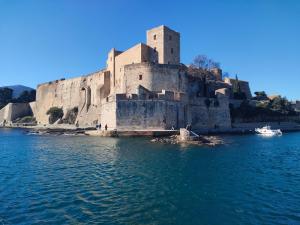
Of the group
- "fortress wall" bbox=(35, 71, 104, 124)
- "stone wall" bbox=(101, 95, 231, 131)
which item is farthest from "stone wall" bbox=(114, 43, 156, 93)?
"fortress wall" bbox=(35, 71, 104, 124)

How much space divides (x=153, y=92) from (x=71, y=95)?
72.9 feet

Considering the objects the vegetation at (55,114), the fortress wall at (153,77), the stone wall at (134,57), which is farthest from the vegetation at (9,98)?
the fortress wall at (153,77)

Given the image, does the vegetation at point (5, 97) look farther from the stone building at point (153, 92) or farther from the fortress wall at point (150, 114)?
the fortress wall at point (150, 114)

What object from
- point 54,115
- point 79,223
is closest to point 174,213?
point 79,223

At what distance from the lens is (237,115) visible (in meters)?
34.0

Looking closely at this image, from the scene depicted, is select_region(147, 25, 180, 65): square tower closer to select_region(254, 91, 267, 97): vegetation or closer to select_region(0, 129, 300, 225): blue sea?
select_region(0, 129, 300, 225): blue sea

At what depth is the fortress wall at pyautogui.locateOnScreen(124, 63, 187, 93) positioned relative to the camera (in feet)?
90.3

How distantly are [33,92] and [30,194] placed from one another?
62.1 m

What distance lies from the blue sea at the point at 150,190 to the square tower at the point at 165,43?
18.5m

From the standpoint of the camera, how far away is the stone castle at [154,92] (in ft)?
81.7

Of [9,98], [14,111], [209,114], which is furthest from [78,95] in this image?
[9,98]

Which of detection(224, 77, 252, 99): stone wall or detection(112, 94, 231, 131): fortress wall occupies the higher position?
detection(224, 77, 252, 99): stone wall

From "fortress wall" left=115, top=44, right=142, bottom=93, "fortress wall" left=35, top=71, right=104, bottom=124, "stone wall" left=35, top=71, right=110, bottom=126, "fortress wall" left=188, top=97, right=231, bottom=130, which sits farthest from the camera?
"fortress wall" left=35, top=71, right=104, bottom=124

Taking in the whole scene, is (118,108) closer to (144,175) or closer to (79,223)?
(144,175)
